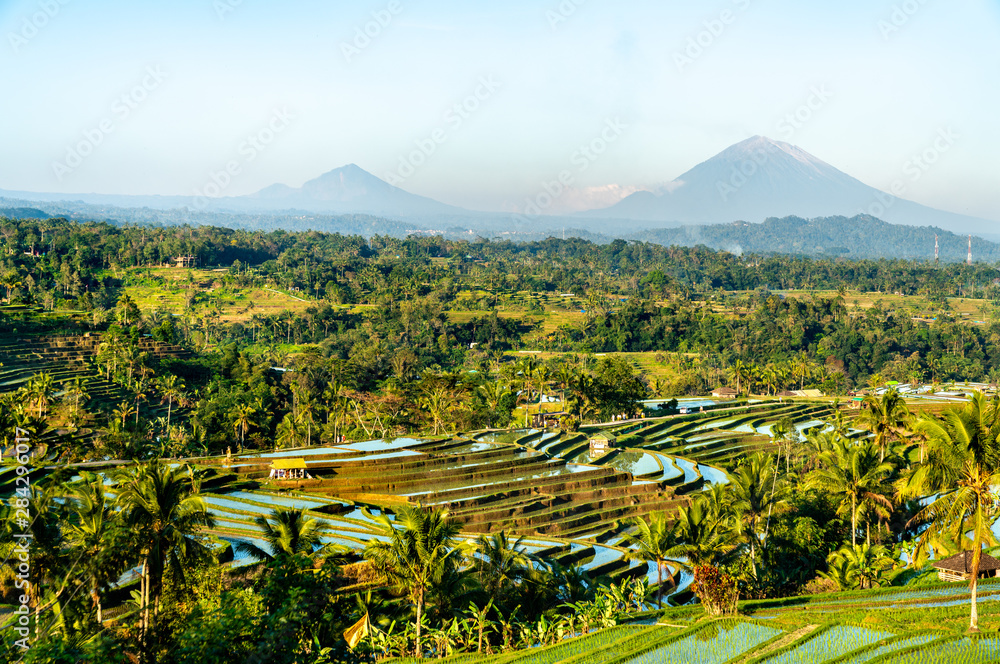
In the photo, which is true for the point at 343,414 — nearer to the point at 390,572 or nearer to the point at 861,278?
the point at 390,572

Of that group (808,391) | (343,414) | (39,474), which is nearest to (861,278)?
(808,391)

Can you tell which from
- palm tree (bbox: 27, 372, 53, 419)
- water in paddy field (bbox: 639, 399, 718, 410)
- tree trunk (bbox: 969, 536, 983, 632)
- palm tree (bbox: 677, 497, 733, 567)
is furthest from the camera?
water in paddy field (bbox: 639, 399, 718, 410)

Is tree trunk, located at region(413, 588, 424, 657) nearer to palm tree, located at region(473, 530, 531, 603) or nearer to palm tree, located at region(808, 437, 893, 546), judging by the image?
palm tree, located at region(473, 530, 531, 603)

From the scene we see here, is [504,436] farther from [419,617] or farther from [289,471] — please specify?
[419,617]

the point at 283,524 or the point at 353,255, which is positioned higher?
the point at 353,255

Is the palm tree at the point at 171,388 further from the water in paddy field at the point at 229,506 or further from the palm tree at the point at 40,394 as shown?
the water in paddy field at the point at 229,506

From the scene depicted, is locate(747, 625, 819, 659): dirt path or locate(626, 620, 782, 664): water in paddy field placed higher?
locate(747, 625, 819, 659): dirt path

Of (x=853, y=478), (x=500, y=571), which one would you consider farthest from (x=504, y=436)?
(x=500, y=571)

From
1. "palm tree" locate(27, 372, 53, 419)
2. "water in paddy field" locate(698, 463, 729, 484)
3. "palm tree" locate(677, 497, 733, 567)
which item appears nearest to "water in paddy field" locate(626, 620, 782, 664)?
"palm tree" locate(677, 497, 733, 567)
